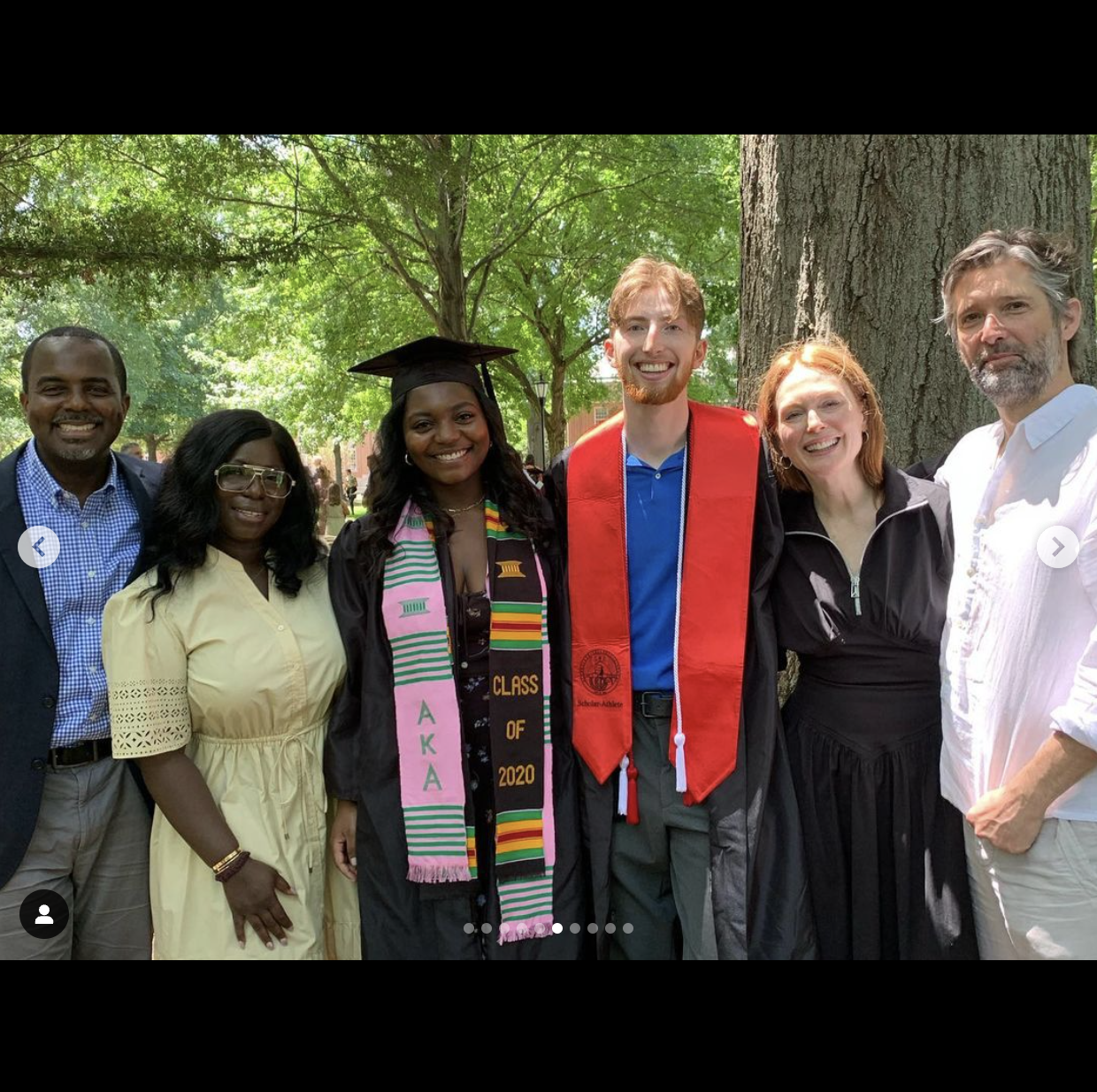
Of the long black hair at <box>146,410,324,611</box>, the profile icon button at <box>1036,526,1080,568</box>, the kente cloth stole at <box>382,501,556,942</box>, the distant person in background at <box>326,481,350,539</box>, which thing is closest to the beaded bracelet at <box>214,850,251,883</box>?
the kente cloth stole at <box>382,501,556,942</box>

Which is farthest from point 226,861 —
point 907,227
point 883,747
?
point 907,227

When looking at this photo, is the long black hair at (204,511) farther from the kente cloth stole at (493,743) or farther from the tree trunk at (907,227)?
the tree trunk at (907,227)

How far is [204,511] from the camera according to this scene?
254 centimetres

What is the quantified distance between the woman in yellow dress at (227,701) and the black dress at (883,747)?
1.31 m

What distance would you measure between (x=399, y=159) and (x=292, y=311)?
6162 mm

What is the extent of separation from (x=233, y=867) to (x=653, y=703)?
3.82ft

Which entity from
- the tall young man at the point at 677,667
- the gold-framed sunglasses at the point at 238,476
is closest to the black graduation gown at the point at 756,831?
the tall young man at the point at 677,667

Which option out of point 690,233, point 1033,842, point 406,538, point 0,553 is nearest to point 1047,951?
point 1033,842

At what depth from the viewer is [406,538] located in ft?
8.82

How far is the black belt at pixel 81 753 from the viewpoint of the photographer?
8.28 feet

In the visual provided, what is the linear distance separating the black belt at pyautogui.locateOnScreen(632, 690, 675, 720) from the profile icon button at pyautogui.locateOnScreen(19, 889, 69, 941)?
1.61 m

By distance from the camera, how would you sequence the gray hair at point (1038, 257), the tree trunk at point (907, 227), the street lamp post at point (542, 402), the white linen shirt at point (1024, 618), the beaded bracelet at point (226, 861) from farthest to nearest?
the street lamp post at point (542, 402)
the tree trunk at point (907, 227)
the beaded bracelet at point (226, 861)
the gray hair at point (1038, 257)
the white linen shirt at point (1024, 618)

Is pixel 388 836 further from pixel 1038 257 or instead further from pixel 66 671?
pixel 1038 257
